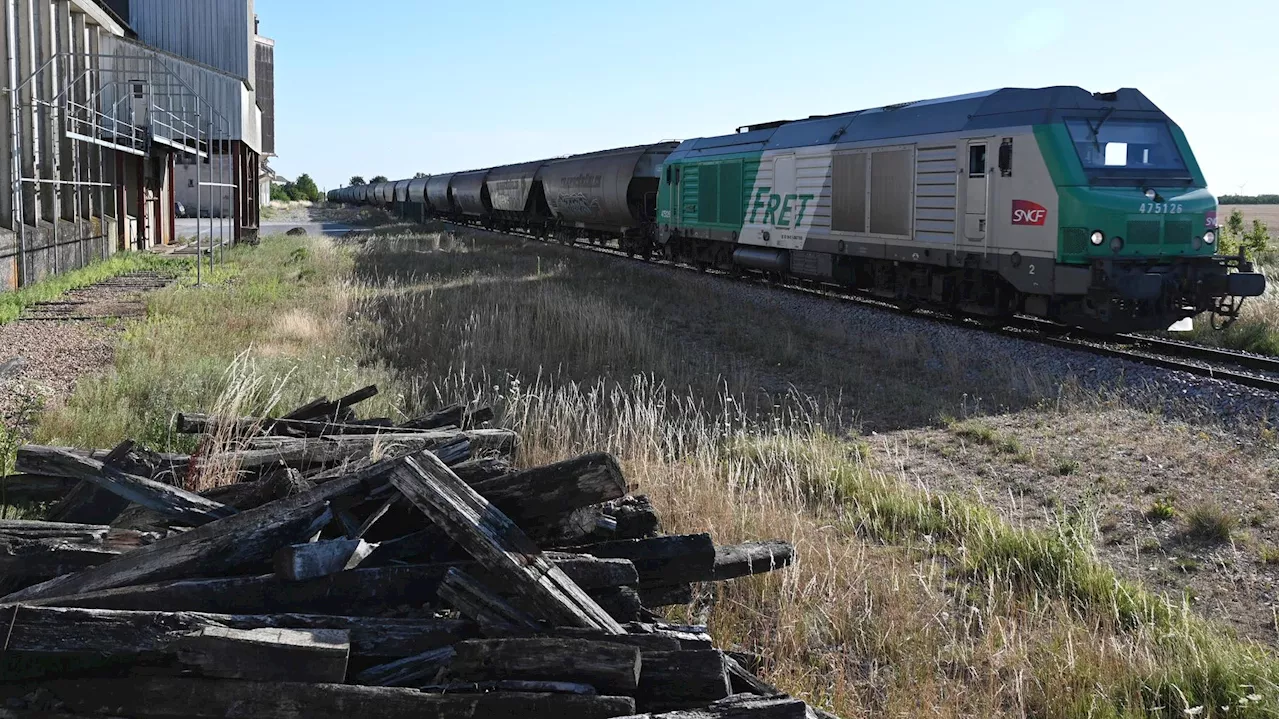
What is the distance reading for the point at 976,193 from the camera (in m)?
14.4

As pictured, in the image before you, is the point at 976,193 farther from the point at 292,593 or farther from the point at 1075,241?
the point at 292,593

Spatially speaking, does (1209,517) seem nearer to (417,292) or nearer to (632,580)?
(632,580)

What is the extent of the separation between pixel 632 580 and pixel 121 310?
13.9 meters

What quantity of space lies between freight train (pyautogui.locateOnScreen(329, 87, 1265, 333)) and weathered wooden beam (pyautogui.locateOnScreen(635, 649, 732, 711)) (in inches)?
415

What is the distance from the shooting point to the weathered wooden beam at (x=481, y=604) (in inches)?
158

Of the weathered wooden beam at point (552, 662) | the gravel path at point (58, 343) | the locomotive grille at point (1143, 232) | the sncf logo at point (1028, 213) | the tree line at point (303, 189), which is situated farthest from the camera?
the tree line at point (303, 189)

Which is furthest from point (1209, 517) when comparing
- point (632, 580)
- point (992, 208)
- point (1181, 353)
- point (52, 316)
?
point (52, 316)

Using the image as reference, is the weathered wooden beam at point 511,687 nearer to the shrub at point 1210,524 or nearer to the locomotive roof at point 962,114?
the shrub at point 1210,524

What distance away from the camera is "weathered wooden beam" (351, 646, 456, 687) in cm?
379

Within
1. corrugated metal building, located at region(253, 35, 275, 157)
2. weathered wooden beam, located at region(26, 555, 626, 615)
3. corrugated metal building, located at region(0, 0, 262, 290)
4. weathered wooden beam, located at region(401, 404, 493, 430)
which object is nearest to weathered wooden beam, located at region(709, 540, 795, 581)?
weathered wooden beam, located at region(26, 555, 626, 615)

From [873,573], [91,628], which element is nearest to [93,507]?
[91,628]

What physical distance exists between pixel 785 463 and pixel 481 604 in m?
4.03

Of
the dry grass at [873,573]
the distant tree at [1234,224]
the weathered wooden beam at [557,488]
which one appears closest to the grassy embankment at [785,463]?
the dry grass at [873,573]

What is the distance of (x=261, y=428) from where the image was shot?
268 inches
